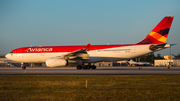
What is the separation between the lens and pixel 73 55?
30.4m

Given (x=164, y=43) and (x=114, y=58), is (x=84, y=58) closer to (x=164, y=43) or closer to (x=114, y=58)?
(x=114, y=58)

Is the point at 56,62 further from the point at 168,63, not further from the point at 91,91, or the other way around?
the point at 168,63

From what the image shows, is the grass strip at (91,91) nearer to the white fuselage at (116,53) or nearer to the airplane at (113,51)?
the airplane at (113,51)

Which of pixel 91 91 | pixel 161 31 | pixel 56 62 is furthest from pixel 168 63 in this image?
pixel 91 91

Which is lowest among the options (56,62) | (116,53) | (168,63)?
(168,63)

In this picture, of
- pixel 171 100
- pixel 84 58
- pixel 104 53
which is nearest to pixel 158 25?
pixel 104 53

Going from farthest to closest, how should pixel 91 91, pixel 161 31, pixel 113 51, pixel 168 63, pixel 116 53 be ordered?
pixel 168 63, pixel 113 51, pixel 116 53, pixel 161 31, pixel 91 91

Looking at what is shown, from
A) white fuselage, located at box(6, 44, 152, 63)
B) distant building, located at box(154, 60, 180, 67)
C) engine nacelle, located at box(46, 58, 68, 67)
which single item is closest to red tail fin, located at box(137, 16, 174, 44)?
white fuselage, located at box(6, 44, 152, 63)

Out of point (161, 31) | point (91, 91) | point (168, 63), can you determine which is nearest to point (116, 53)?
point (161, 31)

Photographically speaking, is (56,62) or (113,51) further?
(113,51)

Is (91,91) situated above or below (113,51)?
below

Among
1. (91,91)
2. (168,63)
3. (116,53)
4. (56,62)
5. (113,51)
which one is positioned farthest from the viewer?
(168,63)

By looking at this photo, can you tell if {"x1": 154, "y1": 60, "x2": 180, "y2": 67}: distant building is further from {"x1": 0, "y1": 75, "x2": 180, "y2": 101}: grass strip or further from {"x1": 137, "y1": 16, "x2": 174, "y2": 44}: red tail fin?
{"x1": 0, "y1": 75, "x2": 180, "y2": 101}: grass strip

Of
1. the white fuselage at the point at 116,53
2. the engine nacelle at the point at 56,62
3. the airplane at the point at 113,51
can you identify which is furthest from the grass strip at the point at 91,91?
the white fuselage at the point at 116,53
